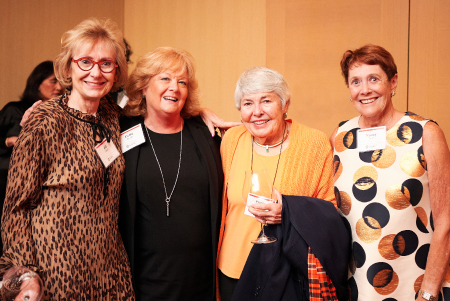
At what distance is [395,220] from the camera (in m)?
1.75

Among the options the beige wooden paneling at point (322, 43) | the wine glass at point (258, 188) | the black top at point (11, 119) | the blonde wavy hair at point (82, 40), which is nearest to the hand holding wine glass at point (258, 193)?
the wine glass at point (258, 188)

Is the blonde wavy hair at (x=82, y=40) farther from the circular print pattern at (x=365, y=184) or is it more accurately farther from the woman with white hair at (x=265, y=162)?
the circular print pattern at (x=365, y=184)

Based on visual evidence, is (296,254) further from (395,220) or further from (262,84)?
(262,84)

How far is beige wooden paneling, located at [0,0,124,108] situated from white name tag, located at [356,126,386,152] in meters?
3.37

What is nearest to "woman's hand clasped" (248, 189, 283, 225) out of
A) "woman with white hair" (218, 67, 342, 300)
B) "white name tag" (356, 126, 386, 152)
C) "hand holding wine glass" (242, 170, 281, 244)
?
"hand holding wine glass" (242, 170, 281, 244)

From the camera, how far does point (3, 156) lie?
276 cm

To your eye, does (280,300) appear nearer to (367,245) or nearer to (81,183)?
(367,245)

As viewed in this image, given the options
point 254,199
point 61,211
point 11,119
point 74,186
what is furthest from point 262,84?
point 11,119

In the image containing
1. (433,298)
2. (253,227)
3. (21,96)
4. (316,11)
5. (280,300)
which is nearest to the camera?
(433,298)

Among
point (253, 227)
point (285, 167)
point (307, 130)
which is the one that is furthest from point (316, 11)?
point (253, 227)

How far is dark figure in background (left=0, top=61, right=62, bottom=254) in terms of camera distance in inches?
109

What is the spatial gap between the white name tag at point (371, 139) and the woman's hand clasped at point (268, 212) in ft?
1.68

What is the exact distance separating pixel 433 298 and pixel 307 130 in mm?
1036

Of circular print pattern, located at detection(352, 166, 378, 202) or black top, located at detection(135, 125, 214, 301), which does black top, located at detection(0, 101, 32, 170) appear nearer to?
black top, located at detection(135, 125, 214, 301)
